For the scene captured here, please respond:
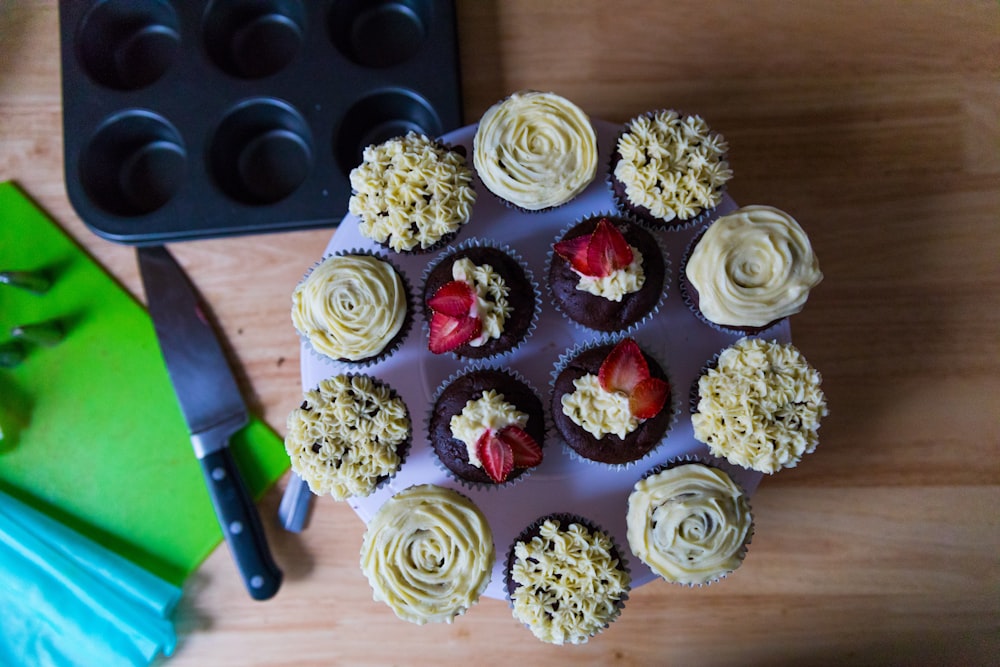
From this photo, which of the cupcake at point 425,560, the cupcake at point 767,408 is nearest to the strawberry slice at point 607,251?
the cupcake at point 767,408

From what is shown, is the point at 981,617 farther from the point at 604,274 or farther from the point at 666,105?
the point at 666,105

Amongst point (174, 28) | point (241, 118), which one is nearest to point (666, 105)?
point (241, 118)

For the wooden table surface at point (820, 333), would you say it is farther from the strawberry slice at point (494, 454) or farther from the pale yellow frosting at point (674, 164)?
the strawberry slice at point (494, 454)

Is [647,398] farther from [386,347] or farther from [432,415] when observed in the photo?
[386,347]

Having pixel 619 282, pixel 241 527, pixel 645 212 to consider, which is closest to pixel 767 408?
pixel 619 282

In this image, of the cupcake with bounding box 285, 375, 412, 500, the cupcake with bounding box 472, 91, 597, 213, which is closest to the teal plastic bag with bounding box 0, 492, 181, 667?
the cupcake with bounding box 285, 375, 412, 500
